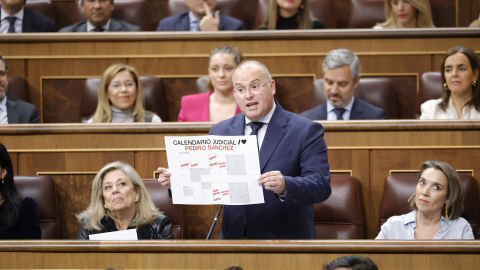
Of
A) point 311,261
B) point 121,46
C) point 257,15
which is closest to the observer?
point 311,261

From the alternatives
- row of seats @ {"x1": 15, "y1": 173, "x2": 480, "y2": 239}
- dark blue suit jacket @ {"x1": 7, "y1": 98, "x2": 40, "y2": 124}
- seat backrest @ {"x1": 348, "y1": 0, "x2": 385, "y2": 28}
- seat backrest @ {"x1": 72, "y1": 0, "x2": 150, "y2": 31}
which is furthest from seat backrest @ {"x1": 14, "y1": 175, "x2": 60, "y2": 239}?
seat backrest @ {"x1": 348, "y1": 0, "x2": 385, "y2": 28}

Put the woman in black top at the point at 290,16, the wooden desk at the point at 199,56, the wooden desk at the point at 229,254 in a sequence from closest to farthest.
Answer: the wooden desk at the point at 229,254 → the wooden desk at the point at 199,56 → the woman in black top at the point at 290,16

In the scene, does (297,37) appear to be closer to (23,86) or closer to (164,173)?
(23,86)

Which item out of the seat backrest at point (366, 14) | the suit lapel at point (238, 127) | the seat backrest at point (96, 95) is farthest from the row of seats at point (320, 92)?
the suit lapel at point (238, 127)

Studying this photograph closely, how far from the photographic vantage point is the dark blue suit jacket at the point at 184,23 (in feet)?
9.09

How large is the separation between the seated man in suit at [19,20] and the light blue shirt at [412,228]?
5.31 ft

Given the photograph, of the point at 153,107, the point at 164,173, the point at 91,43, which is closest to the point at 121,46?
the point at 91,43

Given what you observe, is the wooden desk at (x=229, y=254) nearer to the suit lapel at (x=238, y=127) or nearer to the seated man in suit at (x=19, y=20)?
the suit lapel at (x=238, y=127)

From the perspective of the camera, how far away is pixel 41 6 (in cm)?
302

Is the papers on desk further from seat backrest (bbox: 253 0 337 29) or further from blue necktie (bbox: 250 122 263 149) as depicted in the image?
seat backrest (bbox: 253 0 337 29)

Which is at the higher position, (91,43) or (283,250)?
(91,43)

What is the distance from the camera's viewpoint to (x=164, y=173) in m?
1.46

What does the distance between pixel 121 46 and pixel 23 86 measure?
1.16 ft

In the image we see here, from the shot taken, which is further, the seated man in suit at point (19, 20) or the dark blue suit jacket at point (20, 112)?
the seated man in suit at point (19, 20)
